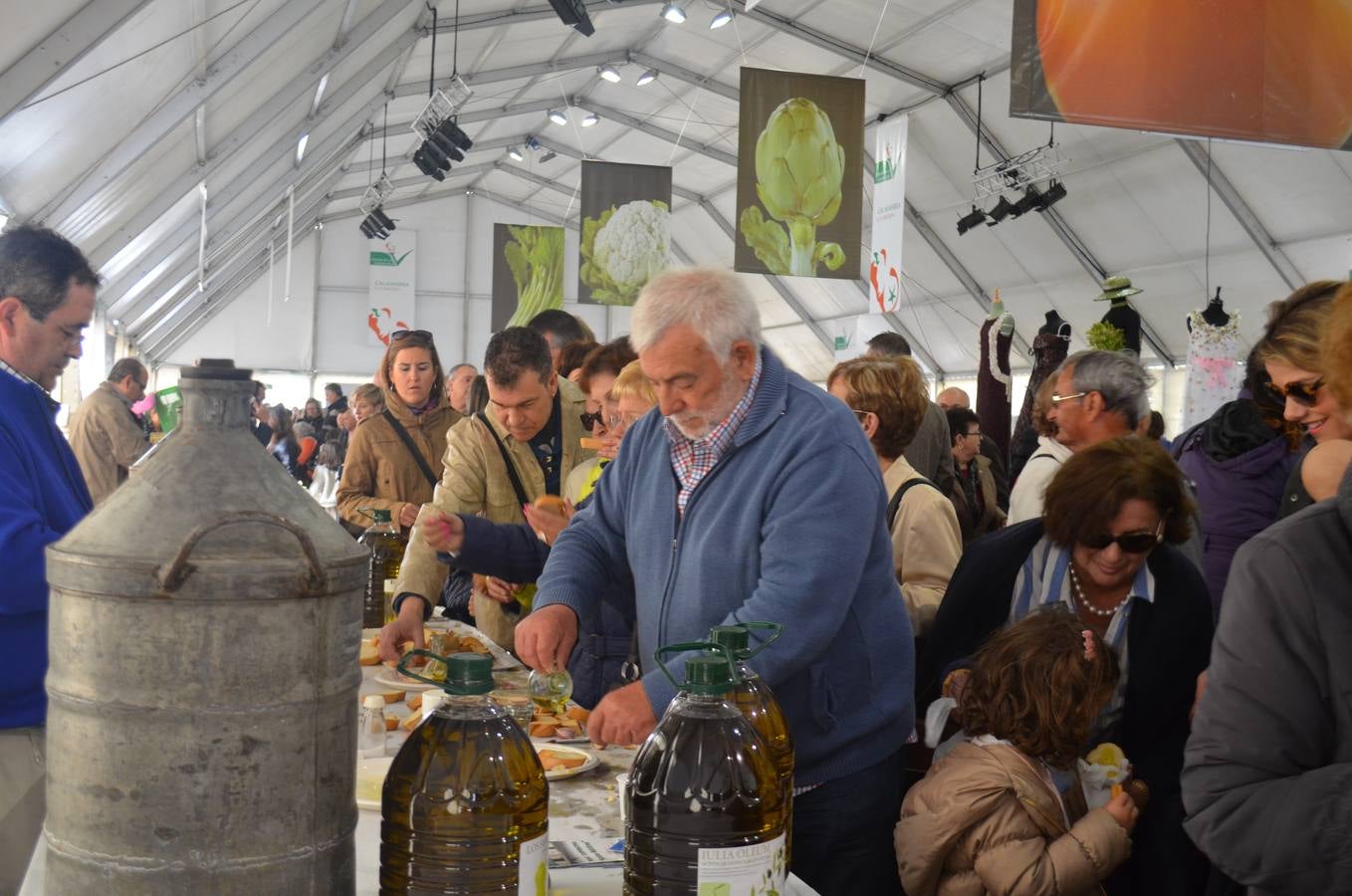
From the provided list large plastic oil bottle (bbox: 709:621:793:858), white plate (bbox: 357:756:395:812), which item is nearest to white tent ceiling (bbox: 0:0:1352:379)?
white plate (bbox: 357:756:395:812)

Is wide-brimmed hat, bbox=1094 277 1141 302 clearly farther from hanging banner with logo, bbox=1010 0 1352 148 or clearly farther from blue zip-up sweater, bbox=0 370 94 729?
blue zip-up sweater, bbox=0 370 94 729

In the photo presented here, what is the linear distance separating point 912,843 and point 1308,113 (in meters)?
4.32

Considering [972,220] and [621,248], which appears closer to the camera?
[621,248]

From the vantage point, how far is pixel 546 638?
1.99 metres

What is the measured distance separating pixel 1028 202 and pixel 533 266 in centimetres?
591

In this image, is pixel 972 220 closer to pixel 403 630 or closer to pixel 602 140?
pixel 602 140

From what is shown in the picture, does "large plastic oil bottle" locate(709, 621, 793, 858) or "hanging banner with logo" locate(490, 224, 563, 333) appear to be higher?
"hanging banner with logo" locate(490, 224, 563, 333)

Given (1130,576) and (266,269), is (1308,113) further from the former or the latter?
(266,269)

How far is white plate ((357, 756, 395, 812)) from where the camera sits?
1.89m

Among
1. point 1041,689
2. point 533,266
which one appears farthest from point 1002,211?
point 1041,689

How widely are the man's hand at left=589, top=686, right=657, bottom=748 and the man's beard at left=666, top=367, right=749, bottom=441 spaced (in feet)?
1.79

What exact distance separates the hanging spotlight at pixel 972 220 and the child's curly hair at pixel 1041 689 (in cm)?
1352

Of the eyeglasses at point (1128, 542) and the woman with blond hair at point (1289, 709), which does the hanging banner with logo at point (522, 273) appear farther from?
the woman with blond hair at point (1289, 709)

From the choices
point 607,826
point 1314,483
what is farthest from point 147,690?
point 1314,483
